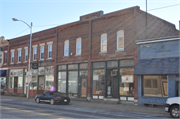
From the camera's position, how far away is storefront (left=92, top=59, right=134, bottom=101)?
2161 centimetres

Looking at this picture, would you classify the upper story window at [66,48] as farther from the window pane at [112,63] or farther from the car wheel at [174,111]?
the car wheel at [174,111]

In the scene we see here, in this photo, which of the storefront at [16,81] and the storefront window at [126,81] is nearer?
the storefront window at [126,81]

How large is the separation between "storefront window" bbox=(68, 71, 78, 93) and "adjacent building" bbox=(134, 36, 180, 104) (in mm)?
9273

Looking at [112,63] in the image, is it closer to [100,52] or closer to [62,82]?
[100,52]

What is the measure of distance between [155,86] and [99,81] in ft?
22.5

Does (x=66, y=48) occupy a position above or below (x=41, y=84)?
above

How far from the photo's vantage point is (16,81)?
37.8 metres

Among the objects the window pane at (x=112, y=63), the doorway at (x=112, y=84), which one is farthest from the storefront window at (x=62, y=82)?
the window pane at (x=112, y=63)

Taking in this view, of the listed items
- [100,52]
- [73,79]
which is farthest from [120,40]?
[73,79]

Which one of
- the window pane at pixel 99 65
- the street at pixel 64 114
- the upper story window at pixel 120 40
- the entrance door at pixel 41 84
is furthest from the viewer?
the entrance door at pixel 41 84

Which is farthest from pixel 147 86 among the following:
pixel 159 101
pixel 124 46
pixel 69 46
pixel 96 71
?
pixel 69 46

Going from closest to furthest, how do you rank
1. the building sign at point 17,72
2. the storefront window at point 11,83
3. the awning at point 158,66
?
the awning at point 158,66 → the building sign at point 17,72 → the storefront window at point 11,83

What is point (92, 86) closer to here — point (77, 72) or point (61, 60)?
point (77, 72)

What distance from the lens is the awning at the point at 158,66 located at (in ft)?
59.6
